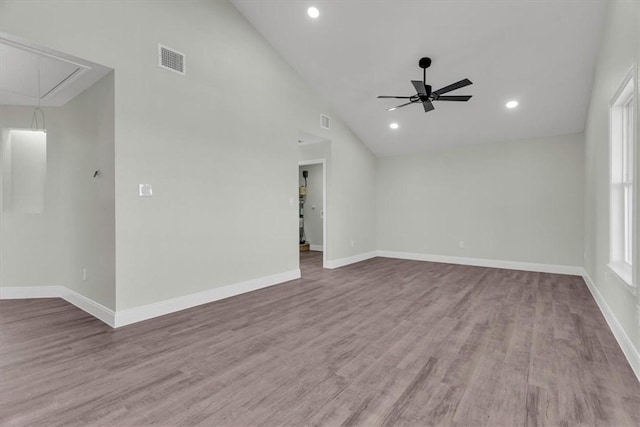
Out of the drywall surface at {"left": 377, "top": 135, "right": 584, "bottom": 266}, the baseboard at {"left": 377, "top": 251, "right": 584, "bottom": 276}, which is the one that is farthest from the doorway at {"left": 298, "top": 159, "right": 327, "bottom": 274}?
the baseboard at {"left": 377, "top": 251, "right": 584, "bottom": 276}

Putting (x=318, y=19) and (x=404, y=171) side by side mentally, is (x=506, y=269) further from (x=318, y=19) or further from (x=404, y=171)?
(x=318, y=19)

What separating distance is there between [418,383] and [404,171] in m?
5.99

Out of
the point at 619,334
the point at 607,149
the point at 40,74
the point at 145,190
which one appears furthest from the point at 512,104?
the point at 40,74

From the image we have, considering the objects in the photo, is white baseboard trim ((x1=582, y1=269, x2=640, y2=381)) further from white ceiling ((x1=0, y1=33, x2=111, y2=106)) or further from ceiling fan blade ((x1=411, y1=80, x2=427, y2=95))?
white ceiling ((x1=0, y1=33, x2=111, y2=106))

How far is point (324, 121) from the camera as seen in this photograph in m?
6.04

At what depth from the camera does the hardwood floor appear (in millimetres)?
1839

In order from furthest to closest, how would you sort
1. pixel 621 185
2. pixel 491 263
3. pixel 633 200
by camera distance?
1. pixel 491 263
2. pixel 621 185
3. pixel 633 200

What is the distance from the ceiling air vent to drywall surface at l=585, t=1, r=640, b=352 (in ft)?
13.6

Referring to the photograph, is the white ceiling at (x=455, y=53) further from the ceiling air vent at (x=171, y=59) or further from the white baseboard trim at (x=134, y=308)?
the white baseboard trim at (x=134, y=308)

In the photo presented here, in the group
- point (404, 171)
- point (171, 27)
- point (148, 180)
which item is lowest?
point (148, 180)

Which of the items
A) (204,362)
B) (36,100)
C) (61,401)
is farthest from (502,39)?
(36,100)

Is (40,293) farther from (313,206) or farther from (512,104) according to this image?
(512,104)

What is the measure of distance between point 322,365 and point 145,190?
258 cm

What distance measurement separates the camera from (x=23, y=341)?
2869 millimetres
